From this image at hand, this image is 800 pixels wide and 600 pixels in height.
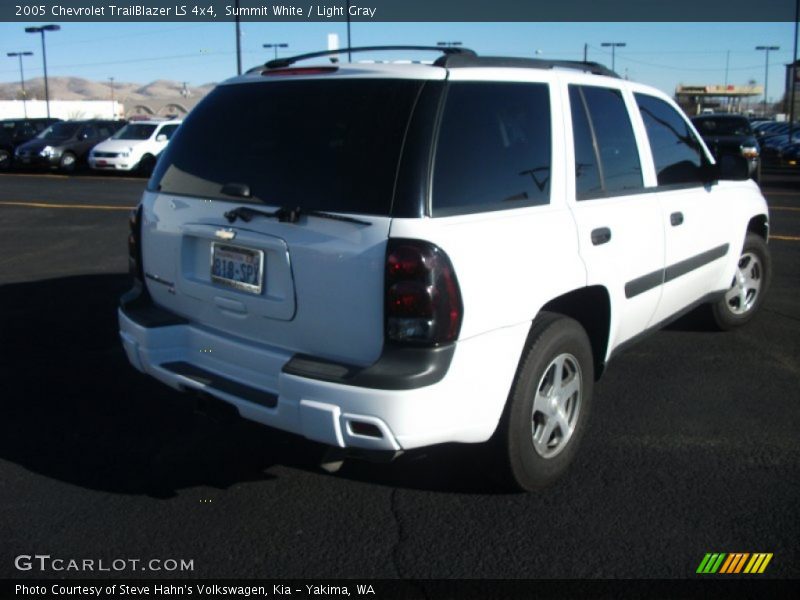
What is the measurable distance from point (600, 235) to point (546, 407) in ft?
2.86

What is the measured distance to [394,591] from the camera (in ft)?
10.0

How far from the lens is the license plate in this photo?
338cm

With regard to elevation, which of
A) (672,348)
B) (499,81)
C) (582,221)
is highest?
(499,81)

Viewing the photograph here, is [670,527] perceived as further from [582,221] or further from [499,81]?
[499,81]

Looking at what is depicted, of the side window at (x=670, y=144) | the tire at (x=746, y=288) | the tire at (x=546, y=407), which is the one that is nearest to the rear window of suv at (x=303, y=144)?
the tire at (x=546, y=407)

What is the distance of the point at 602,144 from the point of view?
13.7 ft

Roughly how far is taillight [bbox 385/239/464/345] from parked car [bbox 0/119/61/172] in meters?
28.2

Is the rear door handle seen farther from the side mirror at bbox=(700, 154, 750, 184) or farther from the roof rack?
the side mirror at bbox=(700, 154, 750, 184)

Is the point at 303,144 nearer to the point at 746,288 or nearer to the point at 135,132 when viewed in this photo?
the point at 746,288

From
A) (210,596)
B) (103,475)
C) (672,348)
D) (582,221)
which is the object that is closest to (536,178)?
(582,221)

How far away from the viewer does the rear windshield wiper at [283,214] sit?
3.14 meters

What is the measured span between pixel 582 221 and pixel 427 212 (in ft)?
3.43

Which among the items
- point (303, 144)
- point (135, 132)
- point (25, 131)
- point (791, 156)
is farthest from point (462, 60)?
point (25, 131)

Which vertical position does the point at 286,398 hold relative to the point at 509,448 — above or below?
above
